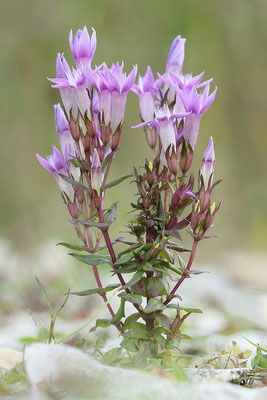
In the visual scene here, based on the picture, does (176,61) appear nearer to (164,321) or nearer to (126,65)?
(164,321)

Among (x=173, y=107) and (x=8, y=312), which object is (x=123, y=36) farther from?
(x=173, y=107)

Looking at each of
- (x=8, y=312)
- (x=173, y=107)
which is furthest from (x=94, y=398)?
(x=8, y=312)

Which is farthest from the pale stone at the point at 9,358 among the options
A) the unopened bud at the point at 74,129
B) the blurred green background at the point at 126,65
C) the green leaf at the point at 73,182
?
the blurred green background at the point at 126,65

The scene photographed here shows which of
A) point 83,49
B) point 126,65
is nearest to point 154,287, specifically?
point 83,49

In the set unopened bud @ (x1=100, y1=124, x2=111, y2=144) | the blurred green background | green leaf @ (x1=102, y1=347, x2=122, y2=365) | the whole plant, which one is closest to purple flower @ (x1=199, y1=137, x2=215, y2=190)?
the whole plant

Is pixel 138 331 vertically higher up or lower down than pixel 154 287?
lower down

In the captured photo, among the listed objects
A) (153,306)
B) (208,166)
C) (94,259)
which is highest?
(208,166)
